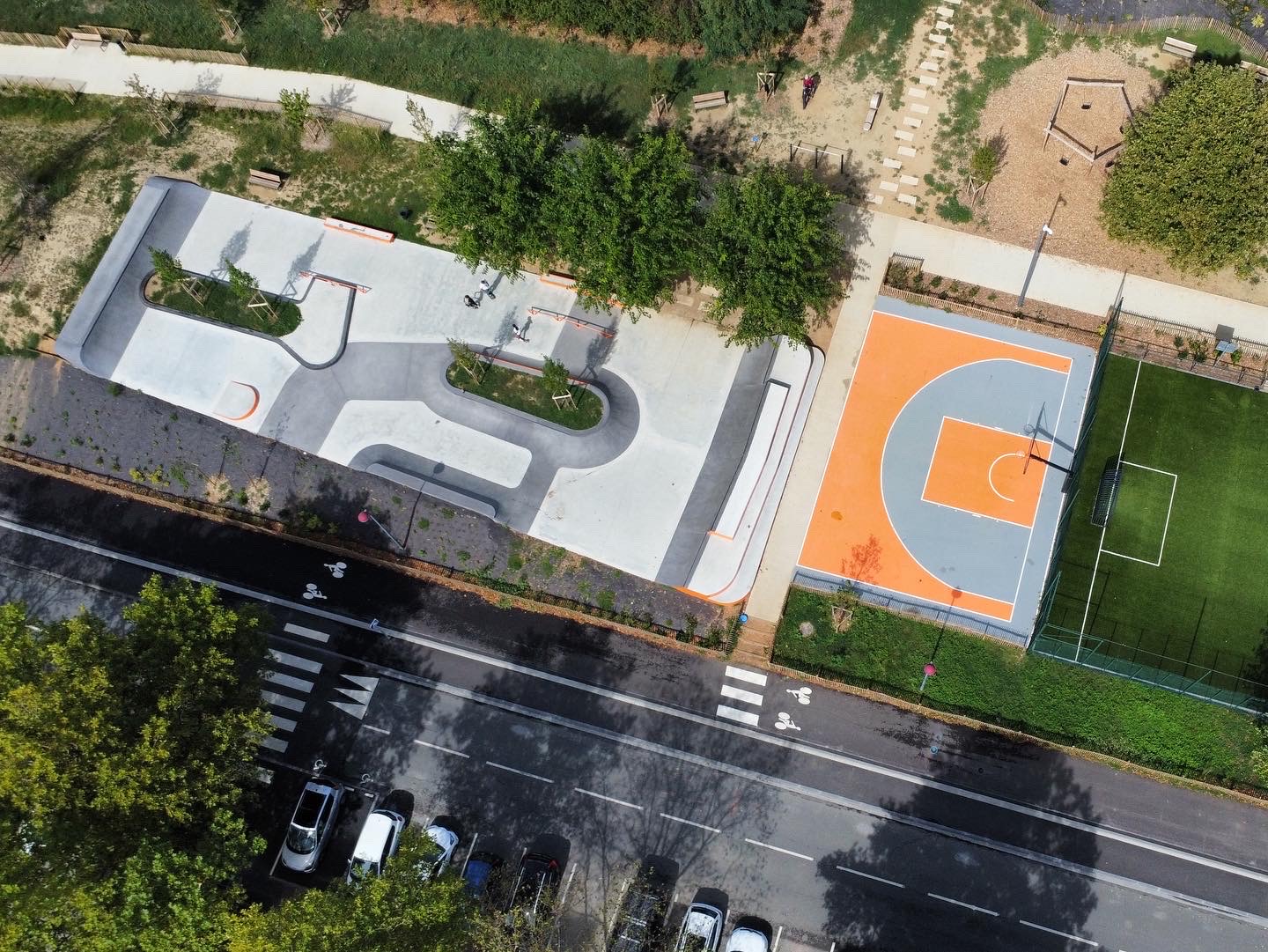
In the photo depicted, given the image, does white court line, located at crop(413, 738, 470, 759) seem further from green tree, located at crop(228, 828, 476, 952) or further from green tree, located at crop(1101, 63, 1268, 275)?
green tree, located at crop(1101, 63, 1268, 275)

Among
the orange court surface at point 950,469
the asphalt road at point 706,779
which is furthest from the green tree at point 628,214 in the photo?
the asphalt road at point 706,779

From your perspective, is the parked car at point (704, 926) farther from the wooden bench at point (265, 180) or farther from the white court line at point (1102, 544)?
the wooden bench at point (265, 180)

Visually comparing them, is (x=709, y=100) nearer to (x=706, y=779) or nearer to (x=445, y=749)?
(x=706, y=779)

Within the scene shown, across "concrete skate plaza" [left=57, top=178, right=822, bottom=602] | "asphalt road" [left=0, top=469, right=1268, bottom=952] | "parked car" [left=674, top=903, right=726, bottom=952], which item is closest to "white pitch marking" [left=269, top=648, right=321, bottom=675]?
"asphalt road" [left=0, top=469, right=1268, bottom=952]

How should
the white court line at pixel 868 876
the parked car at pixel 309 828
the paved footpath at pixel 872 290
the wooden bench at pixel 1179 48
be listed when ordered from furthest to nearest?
the wooden bench at pixel 1179 48
the paved footpath at pixel 872 290
the parked car at pixel 309 828
the white court line at pixel 868 876

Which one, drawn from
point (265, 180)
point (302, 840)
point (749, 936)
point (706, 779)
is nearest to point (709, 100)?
point (265, 180)

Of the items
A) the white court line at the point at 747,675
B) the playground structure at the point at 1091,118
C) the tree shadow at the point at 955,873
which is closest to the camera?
the tree shadow at the point at 955,873

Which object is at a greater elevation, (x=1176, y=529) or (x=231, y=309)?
(x=1176, y=529)
